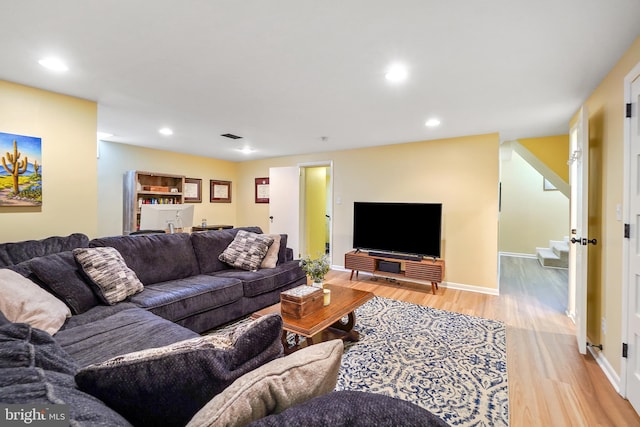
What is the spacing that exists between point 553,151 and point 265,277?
4352 mm

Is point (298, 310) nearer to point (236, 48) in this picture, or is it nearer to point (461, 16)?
point (236, 48)

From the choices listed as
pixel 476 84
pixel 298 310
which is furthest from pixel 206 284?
pixel 476 84

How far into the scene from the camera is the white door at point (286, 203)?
5613 millimetres

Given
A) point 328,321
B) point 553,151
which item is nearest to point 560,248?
point 553,151

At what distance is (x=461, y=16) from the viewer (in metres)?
1.53

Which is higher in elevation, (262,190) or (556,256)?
(262,190)

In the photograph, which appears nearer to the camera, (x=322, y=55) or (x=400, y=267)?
(x=322, y=55)

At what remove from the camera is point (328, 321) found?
201 centimetres

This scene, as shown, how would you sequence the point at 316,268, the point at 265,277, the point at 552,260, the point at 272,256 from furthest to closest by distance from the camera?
the point at 552,260 < the point at 272,256 < the point at 265,277 < the point at 316,268

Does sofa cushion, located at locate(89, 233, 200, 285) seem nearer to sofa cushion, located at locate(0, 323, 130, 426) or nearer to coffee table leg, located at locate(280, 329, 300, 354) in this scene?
coffee table leg, located at locate(280, 329, 300, 354)

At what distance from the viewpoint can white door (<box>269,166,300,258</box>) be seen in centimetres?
561

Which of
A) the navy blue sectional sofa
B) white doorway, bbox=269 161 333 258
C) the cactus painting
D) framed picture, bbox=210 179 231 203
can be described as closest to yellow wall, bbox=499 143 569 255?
white doorway, bbox=269 161 333 258

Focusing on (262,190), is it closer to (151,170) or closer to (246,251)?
(151,170)

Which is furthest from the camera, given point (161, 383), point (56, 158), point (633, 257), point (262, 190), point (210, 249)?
point (262, 190)
